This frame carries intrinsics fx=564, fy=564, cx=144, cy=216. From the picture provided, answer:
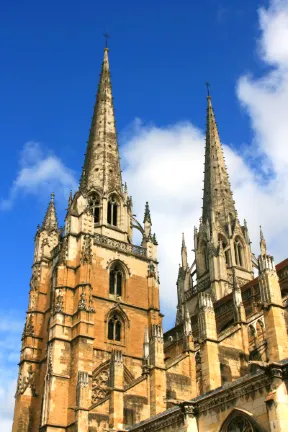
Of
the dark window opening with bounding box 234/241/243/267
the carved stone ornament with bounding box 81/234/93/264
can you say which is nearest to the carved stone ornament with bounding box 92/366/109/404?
the carved stone ornament with bounding box 81/234/93/264

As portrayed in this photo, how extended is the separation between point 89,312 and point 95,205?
9.29 meters

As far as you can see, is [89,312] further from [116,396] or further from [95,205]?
[95,205]

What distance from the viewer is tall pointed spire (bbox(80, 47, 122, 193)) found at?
1489 inches

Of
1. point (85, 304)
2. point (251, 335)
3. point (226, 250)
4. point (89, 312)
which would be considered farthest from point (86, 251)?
point (226, 250)

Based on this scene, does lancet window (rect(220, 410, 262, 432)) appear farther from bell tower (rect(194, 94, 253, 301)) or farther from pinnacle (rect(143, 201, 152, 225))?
pinnacle (rect(143, 201, 152, 225))

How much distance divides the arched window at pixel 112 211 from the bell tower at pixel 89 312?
0.07 metres

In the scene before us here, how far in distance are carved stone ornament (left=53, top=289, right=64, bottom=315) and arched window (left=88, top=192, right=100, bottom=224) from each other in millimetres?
7105

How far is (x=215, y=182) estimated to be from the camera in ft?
147

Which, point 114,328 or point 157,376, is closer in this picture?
point 157,376

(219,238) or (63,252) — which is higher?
(219,238)

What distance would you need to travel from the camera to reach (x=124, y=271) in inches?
1316

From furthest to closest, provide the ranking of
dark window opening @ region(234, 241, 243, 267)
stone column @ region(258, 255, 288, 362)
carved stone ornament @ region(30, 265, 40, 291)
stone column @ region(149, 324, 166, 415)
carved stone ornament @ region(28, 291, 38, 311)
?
1. dark window opening @ region(234, 241, 243, 267)
2. carved stone ornament @ region(30, 265, 40, 291)
3. carved stone ornament @ region(28, 291, 38, 311)
4. stone column @ region(149, 324, 166, 415)
5. stone column @ region(258, 255, 288, 362)

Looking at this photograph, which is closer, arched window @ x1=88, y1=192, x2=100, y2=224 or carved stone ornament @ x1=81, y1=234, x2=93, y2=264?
carved stone ornament @ x1=81, y1=234, x2=93, y2=264

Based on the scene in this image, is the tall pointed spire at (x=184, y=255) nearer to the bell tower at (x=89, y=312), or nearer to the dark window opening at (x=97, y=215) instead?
the bell tower at (x=89, y=312)
